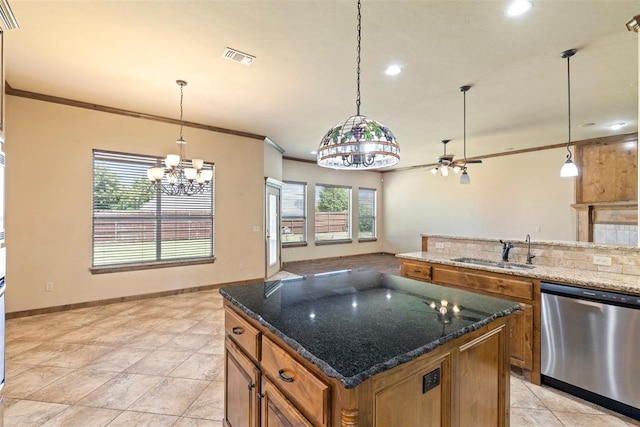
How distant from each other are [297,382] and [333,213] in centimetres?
774

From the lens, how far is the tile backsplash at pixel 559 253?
2.37 m

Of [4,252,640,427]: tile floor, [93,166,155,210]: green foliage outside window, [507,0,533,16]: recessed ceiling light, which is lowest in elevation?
[4,252,640,427]: tile floor

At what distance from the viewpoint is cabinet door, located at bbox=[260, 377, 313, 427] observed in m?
1.12

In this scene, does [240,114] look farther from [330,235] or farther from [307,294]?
[330,235]

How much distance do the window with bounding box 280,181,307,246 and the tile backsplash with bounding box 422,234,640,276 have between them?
15.6ft

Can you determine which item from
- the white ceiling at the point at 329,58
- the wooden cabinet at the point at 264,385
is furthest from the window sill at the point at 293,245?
the wooden cabinet at the point at 264,385

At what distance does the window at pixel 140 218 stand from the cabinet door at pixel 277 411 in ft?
13.8

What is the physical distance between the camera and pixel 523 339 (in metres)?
2.50

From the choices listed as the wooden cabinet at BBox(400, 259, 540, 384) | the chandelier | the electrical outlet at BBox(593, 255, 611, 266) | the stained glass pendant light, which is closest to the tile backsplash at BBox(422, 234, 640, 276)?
the electrical outlet at BBox(593, 255, 611, 266)

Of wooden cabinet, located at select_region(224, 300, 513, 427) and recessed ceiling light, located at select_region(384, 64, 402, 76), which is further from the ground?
recessed ceiling light, located at select_region(384, 64, 402, 76)

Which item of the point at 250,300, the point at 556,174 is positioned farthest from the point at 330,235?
the point at 250,300

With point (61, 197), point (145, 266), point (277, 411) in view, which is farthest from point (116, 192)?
point (277, 411)

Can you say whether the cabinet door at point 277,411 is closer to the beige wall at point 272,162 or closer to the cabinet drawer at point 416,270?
the cabinet drawer at point 416,270

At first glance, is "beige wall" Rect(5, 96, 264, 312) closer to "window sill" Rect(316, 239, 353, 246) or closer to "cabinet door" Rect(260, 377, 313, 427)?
"window sill" Rect(316, 239, 353, 246)
